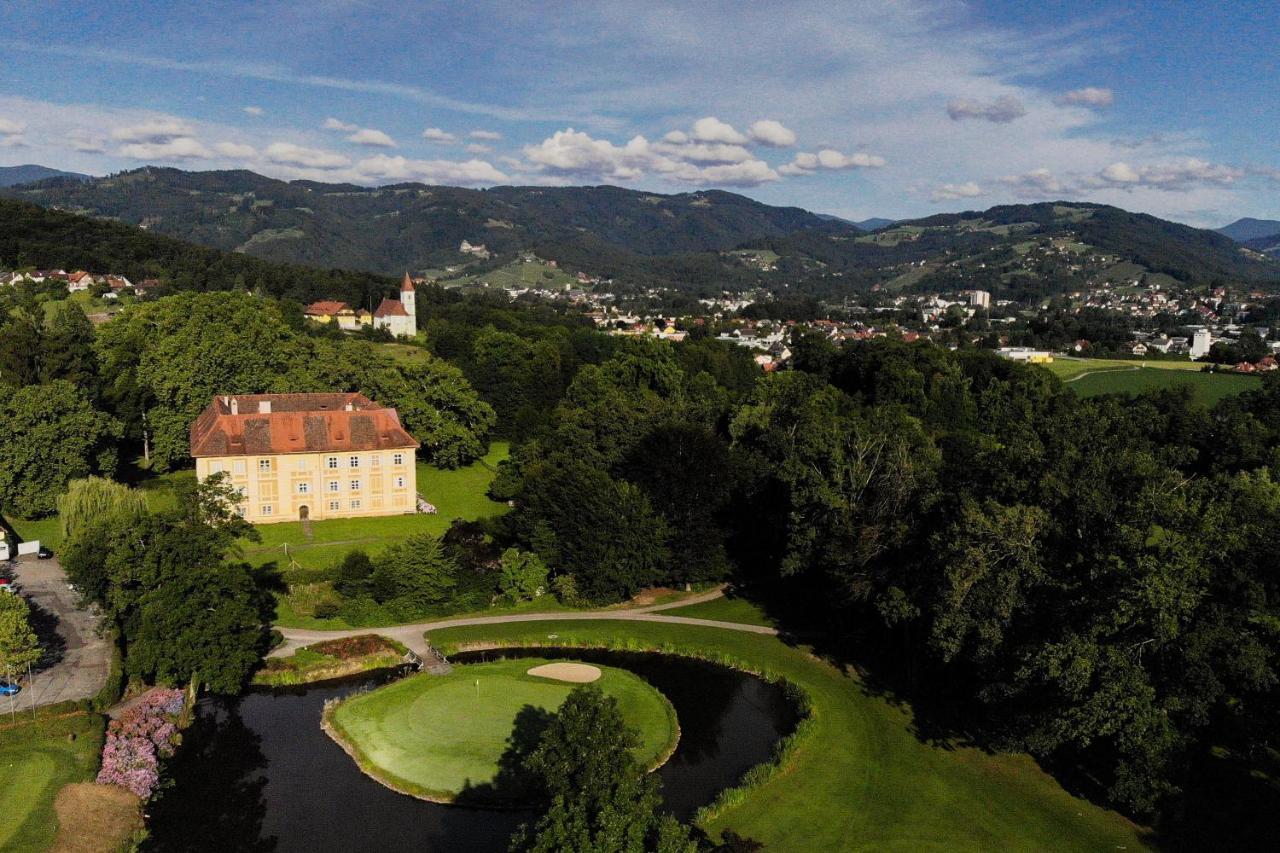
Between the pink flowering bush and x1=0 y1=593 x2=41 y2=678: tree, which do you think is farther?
x1=0 y1=593 x2=41 y2=678: tree

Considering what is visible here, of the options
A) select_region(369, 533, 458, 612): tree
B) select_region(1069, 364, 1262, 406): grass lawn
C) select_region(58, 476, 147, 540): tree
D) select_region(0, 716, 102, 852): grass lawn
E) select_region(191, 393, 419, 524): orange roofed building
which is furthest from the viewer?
select_region(1069, 364, 1262, 406): grass lawn

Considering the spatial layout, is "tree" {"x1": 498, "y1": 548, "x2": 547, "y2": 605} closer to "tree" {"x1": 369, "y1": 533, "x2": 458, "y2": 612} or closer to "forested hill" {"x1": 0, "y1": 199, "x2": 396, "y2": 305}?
"tree" {"x1": 369, "y1": 533, "x2": 458, "y2": 612}

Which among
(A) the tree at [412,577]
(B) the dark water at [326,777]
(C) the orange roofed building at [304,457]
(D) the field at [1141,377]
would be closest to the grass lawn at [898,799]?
(B) the dark water at [326,777]

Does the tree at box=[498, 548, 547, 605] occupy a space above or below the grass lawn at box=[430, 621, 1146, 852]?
above

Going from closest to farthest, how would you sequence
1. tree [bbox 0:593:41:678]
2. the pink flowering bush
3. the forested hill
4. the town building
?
the pink flowering bush → tree [bbox 0:593:41:678] → the town building → the forested hill

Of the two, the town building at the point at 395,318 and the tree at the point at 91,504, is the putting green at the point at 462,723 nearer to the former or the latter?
the tree at the point at 91,504

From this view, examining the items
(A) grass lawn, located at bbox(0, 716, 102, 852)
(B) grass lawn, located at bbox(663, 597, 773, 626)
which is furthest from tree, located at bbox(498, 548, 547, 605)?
(A) grass lawn, located at bbox(0, 716, 102, 852)
